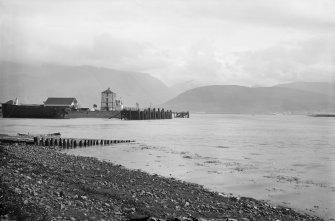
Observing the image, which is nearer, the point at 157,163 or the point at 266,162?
the point at 157,163

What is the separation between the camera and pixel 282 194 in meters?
22.4

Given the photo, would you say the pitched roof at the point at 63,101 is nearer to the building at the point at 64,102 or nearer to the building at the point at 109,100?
the building at the point at 64,102

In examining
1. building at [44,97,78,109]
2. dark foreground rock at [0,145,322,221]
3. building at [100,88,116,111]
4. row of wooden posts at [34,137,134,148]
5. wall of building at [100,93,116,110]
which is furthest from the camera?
wall of building at [100,93,116,110]

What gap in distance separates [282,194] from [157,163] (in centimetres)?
1388

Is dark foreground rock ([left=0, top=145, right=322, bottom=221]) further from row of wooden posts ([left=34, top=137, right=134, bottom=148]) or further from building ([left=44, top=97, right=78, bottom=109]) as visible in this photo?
building ([left=44, top=97, right=78, bottom=109])

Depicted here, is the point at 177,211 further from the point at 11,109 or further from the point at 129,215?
the point at 11,109

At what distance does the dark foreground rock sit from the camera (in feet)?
38.8

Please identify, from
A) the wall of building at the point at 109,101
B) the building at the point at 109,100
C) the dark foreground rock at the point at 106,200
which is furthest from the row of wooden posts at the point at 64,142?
the wall of building at the point at 109,101

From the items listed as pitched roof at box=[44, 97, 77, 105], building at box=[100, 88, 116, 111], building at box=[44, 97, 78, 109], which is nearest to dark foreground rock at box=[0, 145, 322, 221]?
building at box=[44, 97, 78, 109]

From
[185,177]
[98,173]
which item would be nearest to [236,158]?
[185,177]

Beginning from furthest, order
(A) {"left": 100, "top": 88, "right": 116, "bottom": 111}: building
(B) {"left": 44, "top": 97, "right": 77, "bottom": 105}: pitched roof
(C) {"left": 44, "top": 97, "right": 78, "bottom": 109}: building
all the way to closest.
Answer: (A) {"left": 100, "top": 88, "right": 116, "bottom": 111}: building < (B) {"left": 44, "top": 97, "right": 77, "bottom": 105}: pitched roof < (C) {"left": 44, "top": 97, "right": 78, "bottom": 109}: building

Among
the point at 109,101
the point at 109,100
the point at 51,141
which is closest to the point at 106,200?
the point at 51,141

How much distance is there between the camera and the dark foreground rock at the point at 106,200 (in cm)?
1183

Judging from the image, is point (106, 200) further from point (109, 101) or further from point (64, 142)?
point (109, 101)
